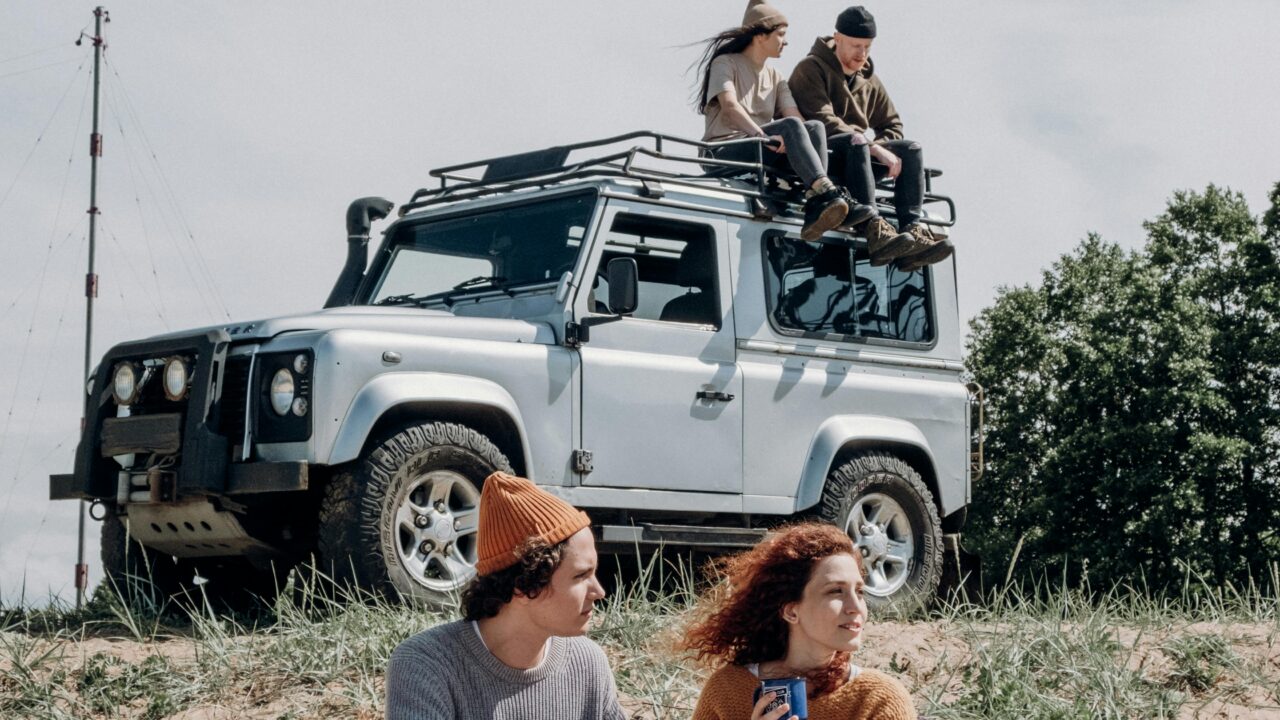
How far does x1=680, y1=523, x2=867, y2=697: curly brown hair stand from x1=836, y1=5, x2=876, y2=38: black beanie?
6.29 meters

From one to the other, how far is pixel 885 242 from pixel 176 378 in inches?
166

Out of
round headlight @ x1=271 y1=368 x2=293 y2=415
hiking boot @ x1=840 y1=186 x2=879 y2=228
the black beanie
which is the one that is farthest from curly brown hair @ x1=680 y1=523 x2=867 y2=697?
the black beanie

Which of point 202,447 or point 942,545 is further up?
point 202,447

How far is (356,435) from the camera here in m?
7.68

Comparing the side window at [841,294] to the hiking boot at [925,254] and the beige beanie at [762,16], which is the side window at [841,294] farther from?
the beige beanie at [762,16]

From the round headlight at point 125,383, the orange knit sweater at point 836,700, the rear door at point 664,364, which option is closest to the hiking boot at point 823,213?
the rear door at point 664,364

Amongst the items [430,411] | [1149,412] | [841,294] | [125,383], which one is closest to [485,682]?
[430,411]

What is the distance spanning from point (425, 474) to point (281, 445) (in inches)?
26.9

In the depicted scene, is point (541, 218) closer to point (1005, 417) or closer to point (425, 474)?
point (425, 474)

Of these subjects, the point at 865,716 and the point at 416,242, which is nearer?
the point at 865,716

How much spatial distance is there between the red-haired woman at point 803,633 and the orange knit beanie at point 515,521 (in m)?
0.66

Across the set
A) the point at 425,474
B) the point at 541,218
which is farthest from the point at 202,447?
the point at 541,218

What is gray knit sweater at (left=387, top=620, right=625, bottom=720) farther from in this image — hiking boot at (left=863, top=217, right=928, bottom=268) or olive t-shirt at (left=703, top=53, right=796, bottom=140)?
olive t-shirt at (left=703, top=53, right=796, bottom=140)

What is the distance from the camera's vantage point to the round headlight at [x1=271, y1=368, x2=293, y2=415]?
774 cm
